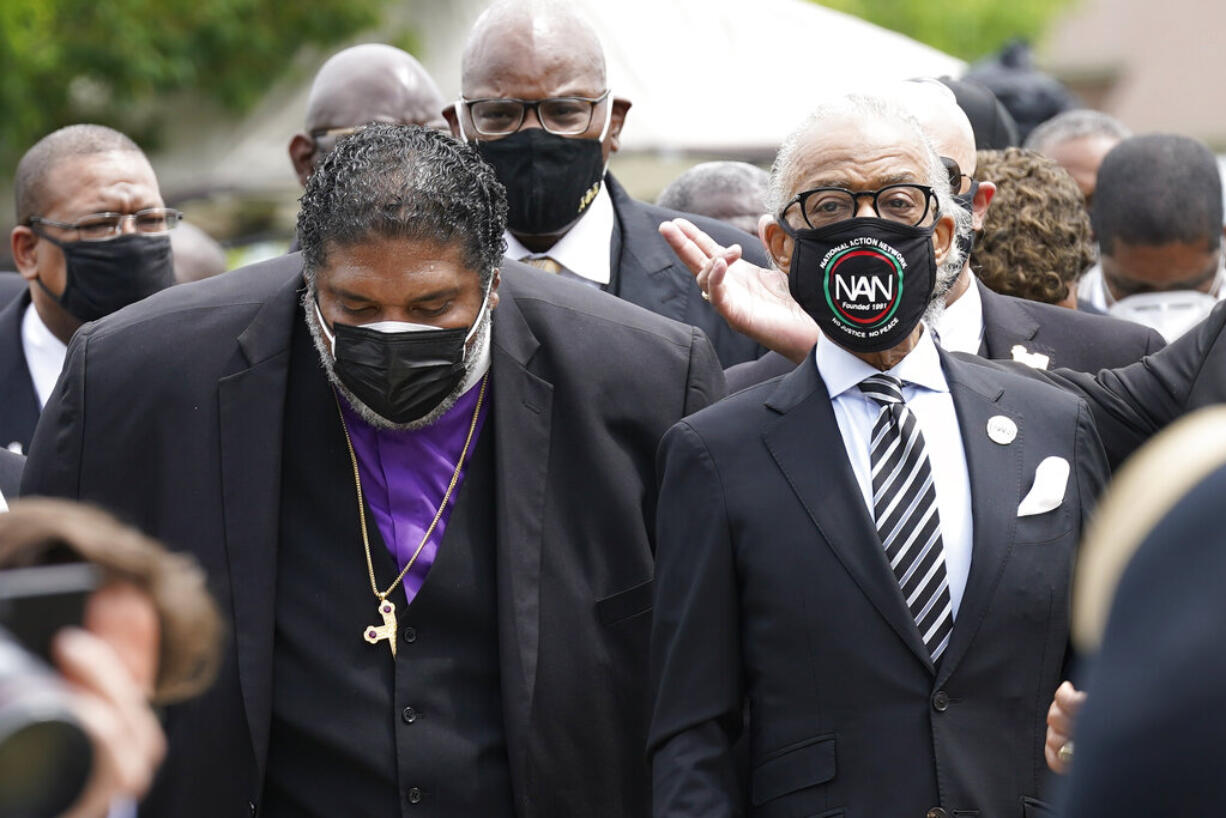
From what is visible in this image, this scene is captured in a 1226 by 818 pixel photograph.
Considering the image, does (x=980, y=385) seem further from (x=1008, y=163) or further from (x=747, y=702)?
(x=1008, y=163)

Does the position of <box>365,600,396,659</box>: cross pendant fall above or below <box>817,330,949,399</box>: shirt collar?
below

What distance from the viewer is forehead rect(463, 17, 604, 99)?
19.1 ft

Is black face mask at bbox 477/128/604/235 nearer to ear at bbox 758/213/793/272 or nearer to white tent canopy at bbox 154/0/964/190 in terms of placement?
ear at bbox 758/213/793/272

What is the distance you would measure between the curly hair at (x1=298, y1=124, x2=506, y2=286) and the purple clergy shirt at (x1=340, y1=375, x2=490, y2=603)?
35 cm

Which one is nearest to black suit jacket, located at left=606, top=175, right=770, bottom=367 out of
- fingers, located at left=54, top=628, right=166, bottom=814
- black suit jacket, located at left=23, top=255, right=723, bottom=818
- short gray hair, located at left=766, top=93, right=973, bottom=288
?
black suit jacket, located at left=23, top=255, right=723, bottom=818

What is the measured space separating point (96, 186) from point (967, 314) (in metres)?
3.07

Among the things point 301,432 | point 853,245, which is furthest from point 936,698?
point 301,432

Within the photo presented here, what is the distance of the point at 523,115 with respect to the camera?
19.1 feet

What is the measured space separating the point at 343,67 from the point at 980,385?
3.94 m

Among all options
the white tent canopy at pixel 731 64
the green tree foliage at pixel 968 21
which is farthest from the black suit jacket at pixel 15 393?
the green tree foliage at pixel 968 21

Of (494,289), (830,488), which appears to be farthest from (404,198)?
(830,488)

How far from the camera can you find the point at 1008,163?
584 cm

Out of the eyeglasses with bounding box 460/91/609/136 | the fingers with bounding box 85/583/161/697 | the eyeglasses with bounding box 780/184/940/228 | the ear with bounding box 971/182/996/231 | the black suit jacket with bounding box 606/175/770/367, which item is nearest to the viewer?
the fingers with bounding box 85/583/161/697

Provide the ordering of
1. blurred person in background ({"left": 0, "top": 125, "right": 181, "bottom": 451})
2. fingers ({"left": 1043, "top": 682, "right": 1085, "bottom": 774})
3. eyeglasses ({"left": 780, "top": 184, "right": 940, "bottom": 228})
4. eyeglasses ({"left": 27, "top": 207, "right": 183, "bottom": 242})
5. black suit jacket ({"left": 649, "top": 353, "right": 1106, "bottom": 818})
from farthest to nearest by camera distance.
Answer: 1. eyeglasses ({"left": 27, "top": 207, "right": 183, "bottom": 242})
2. blurred person in background ({"left": 0, "top": 125, "right": 181, "bottom": 451})
3. eyeglasses ({"left": 780, "top": 184, "right": 940, "bottom": 228})
4. black suit jacket ({"left": 649, "top": 353, "right": 1106, "bottom": 818})
5. fingers ({"left": 1043, "top": 682, "right": 1085, "bottom": 774})
